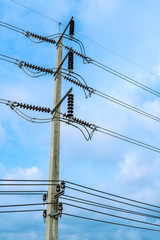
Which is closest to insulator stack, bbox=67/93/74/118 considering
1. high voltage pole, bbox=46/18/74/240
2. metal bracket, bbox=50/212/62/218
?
high voltage pole, bbox=46/18/74/240

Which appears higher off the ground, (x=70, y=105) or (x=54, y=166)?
(x=70, y=105)

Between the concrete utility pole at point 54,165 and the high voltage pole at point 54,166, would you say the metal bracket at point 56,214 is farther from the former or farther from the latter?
the concrete utility pole at point 54,165

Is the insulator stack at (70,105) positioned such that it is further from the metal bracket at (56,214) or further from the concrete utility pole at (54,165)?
the metal bracket at (56,214)

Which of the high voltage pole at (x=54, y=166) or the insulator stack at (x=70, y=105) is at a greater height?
the insulator stack at (x=70, y=105)

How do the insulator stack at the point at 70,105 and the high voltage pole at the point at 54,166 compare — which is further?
the insulator stack at the point at 70,105

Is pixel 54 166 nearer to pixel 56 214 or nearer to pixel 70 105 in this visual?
pixel 56 214

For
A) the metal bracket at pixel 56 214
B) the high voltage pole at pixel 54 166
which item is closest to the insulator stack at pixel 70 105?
the high voltage pole at pixel 54 166

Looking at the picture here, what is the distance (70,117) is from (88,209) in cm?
474

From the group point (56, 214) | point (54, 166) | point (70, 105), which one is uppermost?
point (70, 105)

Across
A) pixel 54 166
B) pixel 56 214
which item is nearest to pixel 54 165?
pixel 54 166

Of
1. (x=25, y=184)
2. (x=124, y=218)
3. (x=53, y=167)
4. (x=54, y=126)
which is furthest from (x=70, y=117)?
(x=124, y=218)

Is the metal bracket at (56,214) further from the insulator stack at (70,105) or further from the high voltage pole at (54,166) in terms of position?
the insulator stack at (70,105)

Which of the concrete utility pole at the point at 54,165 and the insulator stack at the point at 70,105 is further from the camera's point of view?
the insulator stack at the point at 70,105

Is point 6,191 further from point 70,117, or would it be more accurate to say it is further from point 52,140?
point 70,117
